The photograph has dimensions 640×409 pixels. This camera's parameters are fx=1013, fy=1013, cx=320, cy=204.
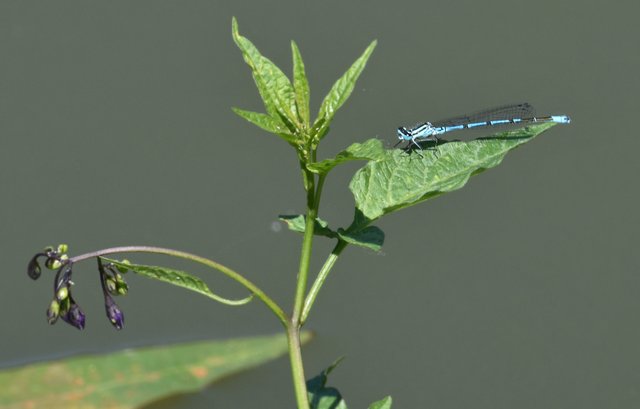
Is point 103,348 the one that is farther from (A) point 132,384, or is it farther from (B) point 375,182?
(B) point 375,182

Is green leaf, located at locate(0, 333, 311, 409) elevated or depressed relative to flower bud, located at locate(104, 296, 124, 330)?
depressed

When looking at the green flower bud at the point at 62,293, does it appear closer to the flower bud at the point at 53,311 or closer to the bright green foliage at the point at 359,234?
the flower bud at the point at 53,311

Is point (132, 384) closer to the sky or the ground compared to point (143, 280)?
closer to the ground

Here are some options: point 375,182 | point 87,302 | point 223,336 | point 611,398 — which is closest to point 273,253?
point 223,336

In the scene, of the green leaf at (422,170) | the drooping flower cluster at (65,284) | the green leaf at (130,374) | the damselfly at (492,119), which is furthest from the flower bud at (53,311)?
the green leaf at (130,374)

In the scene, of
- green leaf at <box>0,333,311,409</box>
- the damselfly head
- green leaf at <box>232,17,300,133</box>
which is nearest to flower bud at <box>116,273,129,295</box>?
green leaf at <box>232,17,300,133</box>

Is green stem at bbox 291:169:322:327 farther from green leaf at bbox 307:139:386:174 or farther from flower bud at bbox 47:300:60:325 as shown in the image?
flower bud at bbox 47:300:60:325

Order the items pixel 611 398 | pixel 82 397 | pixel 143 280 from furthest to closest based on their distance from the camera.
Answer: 1. pixel 143 280
2. pixel 611 398
3. pixel 82 397
